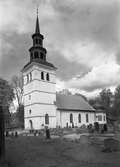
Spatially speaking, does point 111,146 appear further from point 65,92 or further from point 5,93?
point 65,92

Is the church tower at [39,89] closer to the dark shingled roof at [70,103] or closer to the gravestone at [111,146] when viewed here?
the dark shingled roof at [70,103]

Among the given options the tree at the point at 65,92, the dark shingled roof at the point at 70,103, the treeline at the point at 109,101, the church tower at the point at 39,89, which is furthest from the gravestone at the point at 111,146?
the tree at the point at 65,92

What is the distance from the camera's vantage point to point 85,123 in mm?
36562

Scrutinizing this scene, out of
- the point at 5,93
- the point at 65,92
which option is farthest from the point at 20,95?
the point at 65,92

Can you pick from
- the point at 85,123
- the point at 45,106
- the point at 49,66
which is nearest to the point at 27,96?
the point at 45,106

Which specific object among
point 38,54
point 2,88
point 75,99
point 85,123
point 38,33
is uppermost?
point 38,33

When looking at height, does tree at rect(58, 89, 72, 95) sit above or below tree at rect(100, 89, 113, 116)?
above

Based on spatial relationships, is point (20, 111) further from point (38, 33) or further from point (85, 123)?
point (38, 33)

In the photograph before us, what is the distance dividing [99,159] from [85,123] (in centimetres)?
3014

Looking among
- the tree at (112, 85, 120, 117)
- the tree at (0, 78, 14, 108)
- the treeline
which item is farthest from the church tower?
the tree at (112, 85, 120, 117)

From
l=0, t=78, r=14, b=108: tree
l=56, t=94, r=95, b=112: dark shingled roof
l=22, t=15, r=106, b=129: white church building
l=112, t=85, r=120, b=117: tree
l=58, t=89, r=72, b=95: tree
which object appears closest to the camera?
l=22, t=15, r=106, b=129: white church building

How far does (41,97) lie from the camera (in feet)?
97.0

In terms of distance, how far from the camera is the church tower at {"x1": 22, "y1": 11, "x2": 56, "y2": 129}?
29.0 metres

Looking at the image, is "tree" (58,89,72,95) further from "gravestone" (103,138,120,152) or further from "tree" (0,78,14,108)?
"gravestone" (103,138,120,152)
